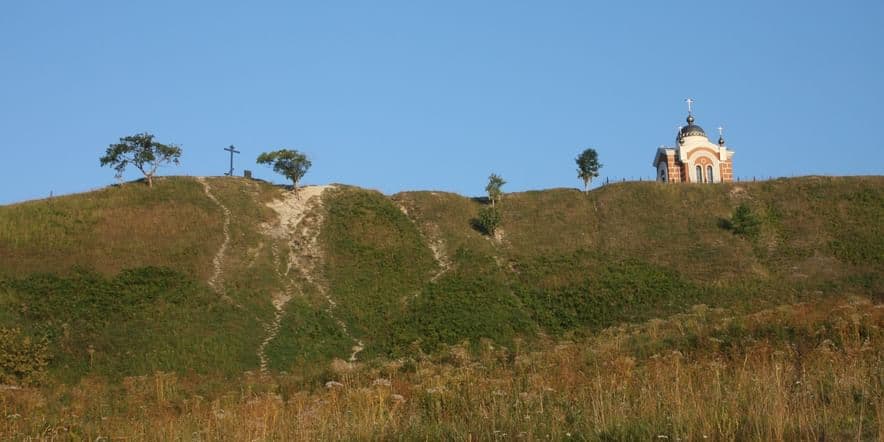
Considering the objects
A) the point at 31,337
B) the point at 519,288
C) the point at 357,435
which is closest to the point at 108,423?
the point at 357,435

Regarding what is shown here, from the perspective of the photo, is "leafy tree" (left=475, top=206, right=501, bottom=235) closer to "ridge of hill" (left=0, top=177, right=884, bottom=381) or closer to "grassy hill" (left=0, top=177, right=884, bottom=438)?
"grassy hill" (left=0, top=177, right=884, bottom=438)

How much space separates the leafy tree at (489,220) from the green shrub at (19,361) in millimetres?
31337

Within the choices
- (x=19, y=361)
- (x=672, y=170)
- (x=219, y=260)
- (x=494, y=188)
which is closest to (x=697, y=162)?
(x=672, y=170)

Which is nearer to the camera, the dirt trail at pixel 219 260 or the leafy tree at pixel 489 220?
the dirt trail at pixel 219 260

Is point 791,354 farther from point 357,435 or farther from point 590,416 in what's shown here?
point 357,435

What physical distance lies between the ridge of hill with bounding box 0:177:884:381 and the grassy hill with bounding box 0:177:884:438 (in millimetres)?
151

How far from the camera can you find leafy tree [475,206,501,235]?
57469 millimetres

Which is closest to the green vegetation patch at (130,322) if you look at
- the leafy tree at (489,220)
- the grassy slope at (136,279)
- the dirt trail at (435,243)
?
the grassy slope at (136,279)

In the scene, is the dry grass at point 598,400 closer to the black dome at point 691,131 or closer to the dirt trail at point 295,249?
the dirt trail at point 295,249

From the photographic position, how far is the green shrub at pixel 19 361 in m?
30.7

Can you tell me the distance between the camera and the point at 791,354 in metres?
14.0

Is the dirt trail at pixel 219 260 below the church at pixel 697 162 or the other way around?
below

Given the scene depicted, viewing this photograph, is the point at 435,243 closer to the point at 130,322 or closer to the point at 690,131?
the point at 130,322

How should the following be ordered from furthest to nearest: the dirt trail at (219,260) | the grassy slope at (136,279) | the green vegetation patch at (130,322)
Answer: the dirt trail at (219,260)
the grassy slope at (136,279)
the green vegetation patch at (130,322)
